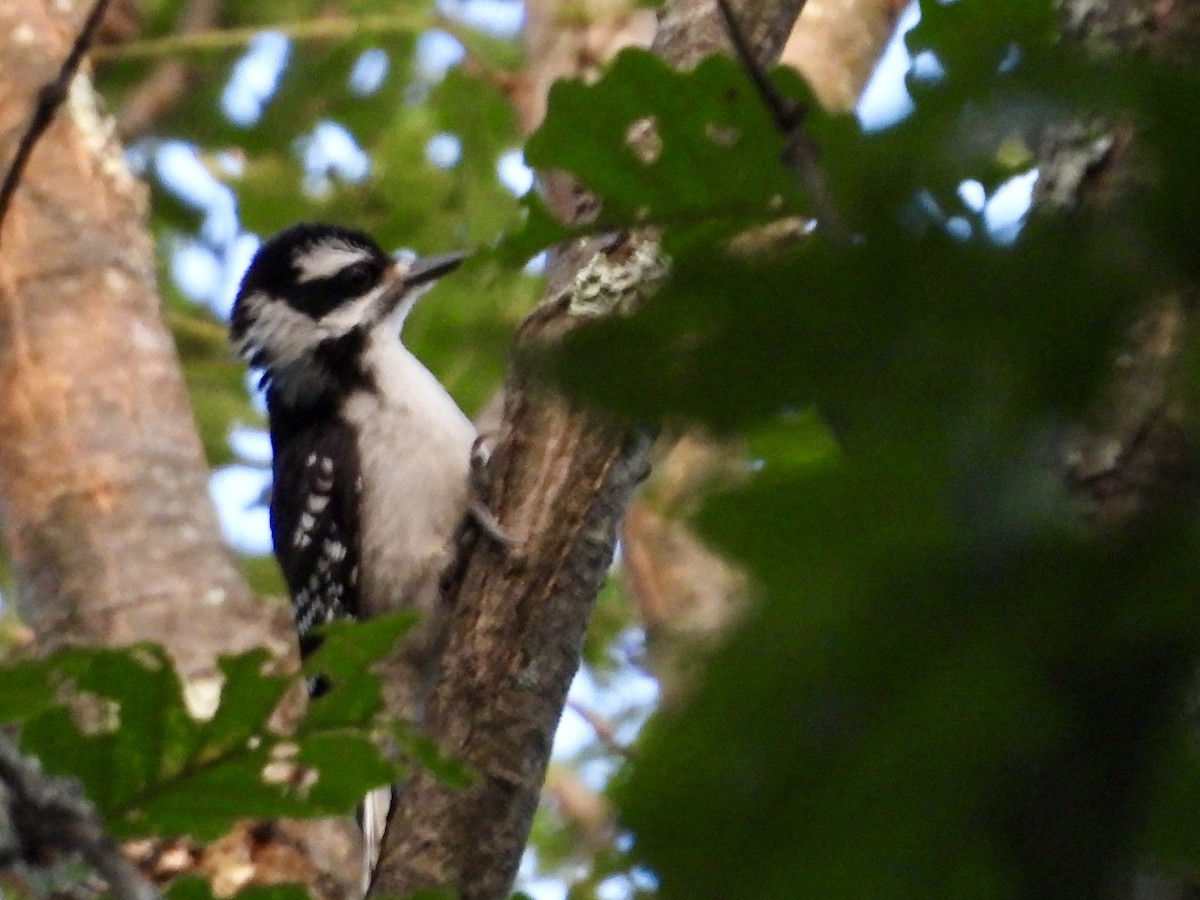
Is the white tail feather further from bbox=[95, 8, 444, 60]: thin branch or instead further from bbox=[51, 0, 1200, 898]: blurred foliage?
bbox=[51, 0, 1200, 898]: blurred foliage

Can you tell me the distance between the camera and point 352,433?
17.1 ft

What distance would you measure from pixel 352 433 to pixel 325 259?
683 millimetres

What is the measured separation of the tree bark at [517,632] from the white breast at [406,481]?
6.15 ft

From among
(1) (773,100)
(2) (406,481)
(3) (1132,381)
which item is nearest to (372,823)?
(2) (406,481)

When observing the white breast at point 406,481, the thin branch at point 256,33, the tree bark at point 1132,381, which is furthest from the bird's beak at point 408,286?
the tree bark at point 1132,381

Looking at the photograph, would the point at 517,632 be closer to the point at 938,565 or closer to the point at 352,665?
the point at 352,665

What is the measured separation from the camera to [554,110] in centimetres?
182

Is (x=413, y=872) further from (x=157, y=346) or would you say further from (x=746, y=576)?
(x=157, y=346)

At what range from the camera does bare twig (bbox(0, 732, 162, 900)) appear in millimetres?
1637

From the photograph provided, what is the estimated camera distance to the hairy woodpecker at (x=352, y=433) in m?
5.08

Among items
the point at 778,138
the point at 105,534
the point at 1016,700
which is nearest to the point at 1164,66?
the point at 1016,700

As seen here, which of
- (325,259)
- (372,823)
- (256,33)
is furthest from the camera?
(256,33)

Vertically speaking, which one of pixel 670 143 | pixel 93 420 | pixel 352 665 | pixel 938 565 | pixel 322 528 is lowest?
pixel 322 528

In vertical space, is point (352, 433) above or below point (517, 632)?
below
